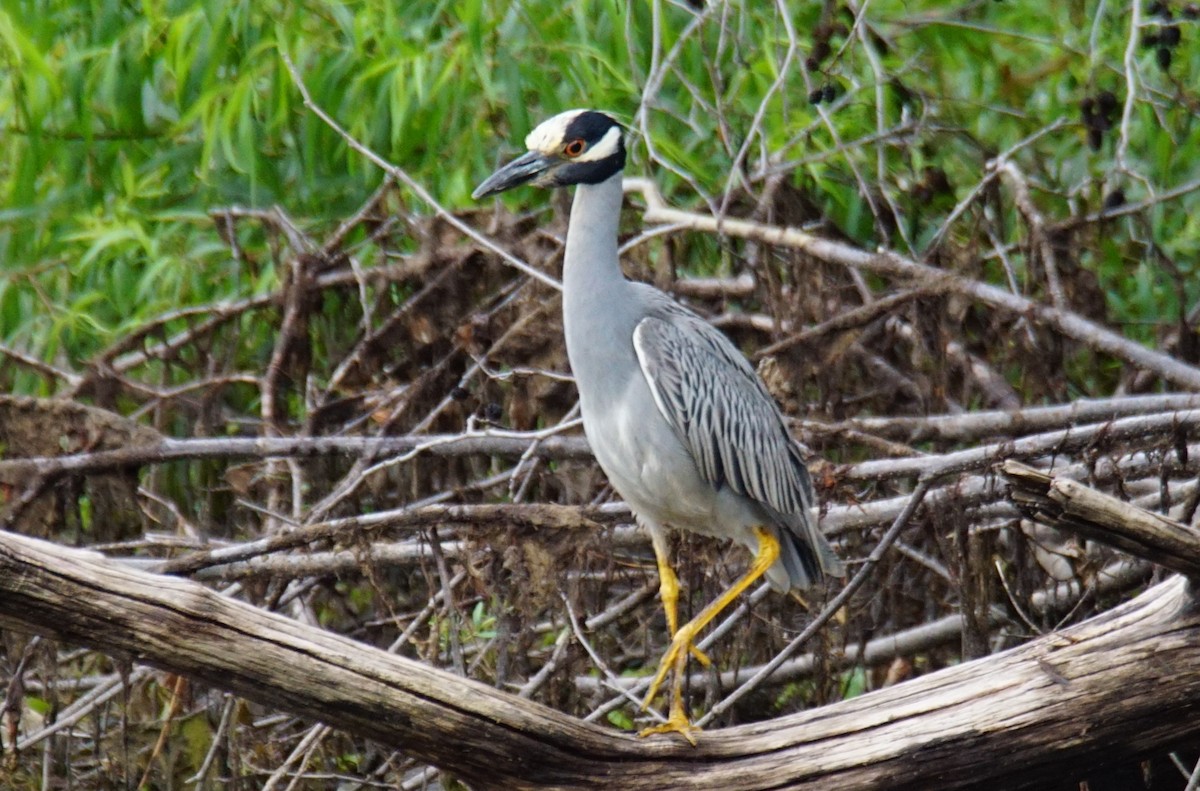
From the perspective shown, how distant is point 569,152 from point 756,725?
1.88 metres

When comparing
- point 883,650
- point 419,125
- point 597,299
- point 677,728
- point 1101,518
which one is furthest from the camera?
point 419,125

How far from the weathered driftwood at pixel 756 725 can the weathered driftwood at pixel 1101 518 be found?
38cm

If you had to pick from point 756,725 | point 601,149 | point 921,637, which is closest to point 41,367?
point 601,149

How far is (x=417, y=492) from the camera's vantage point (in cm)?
520

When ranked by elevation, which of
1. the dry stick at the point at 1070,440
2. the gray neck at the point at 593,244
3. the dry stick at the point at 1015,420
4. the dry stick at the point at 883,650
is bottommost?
the dry stick at the point at 883,650

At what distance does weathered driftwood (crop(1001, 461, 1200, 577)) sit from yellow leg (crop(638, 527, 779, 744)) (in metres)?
1.27

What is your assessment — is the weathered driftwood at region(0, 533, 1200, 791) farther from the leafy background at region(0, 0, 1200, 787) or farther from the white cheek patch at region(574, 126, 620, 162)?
the white cheek patch at region(574, 126, 620, 162)

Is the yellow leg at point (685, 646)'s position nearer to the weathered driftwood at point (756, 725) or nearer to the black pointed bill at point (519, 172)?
the weathered driftwood at point (756, 725)

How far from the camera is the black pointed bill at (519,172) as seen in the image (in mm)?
4480

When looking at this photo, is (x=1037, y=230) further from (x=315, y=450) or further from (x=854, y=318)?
(x=315, y=450)

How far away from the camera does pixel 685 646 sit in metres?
4.44

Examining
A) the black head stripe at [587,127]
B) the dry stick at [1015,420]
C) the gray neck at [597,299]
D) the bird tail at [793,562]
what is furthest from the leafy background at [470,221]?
the black head stripe at [587,127]

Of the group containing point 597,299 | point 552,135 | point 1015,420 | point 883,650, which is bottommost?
point 883,650

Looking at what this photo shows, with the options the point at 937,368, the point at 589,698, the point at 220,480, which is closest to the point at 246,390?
the point at 220,480
